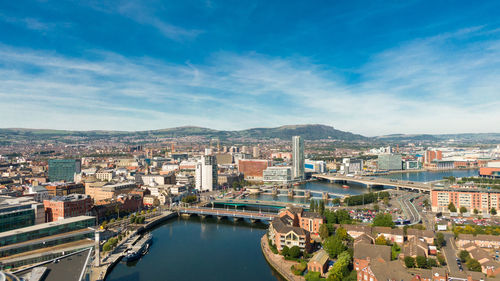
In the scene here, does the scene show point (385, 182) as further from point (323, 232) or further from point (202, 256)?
point (202, 256)

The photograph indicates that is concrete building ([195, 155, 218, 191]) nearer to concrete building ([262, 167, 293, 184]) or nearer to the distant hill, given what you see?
concrete building ([262, 167, 293, 184])

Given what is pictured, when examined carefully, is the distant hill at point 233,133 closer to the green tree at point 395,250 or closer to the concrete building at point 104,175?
the concrete building at point 104,175

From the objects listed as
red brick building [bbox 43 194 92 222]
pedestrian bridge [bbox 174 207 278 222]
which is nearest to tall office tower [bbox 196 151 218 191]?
pedestrian bridge [bbox 174 207 278 222]

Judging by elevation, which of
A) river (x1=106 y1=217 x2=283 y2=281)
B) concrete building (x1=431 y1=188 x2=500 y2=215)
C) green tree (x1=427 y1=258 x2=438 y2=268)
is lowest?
river (x1=106 y1=217 x2=283 y2=281)

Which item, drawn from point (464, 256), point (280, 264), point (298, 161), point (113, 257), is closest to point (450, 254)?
point (464, 256)

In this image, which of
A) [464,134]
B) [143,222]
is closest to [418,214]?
[143,222]
